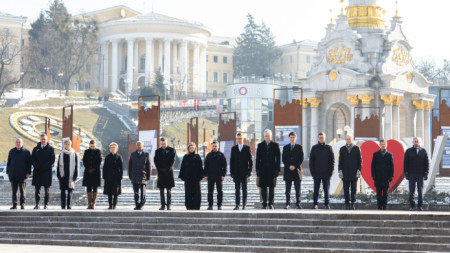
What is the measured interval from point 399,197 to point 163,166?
20.0ft

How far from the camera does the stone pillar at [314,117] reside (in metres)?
38.3

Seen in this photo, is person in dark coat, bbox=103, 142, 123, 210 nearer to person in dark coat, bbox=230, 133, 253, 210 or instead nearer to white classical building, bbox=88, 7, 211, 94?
person in dark coat, bbox=230, 133, 253, 210

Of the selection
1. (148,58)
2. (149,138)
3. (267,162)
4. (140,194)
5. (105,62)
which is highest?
(148,58)

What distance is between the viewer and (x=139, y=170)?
19484mm

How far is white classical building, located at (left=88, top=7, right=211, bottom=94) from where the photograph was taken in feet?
344

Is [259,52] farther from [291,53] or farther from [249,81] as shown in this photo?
[249,81]

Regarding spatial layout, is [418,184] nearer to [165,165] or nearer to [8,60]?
[165,165]

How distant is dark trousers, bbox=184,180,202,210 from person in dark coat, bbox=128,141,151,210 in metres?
1.07

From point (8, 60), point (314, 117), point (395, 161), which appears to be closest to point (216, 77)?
point (8, 60)

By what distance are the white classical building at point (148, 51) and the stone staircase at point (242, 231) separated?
84.9 metres

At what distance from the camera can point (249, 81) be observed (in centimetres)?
6644

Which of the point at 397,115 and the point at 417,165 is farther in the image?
the point at 397,115

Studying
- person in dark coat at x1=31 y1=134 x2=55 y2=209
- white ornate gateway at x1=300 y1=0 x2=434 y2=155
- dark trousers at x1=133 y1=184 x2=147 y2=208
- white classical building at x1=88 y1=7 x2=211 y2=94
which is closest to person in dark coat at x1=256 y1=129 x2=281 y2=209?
dark trousers at x1=133 y1=184 x2=147 y2=208

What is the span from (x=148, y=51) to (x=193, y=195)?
88216 millimetres
